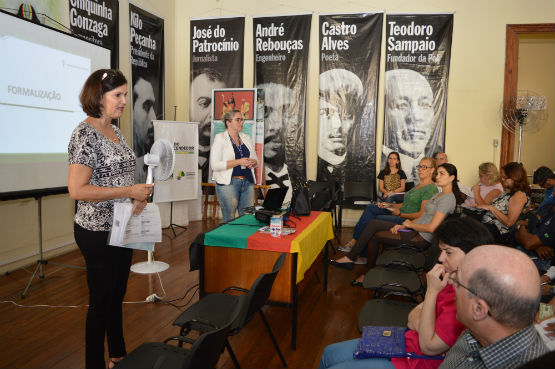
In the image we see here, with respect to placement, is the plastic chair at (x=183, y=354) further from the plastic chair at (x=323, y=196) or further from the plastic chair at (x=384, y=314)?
the plastic chair at (x=323, y=196)

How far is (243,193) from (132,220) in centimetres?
223

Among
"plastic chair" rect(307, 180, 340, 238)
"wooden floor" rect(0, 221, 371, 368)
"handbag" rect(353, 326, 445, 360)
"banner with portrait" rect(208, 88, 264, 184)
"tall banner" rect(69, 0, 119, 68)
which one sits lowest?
"wooden floor" rect(0, 221, 371, 368)

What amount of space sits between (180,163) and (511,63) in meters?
5.41

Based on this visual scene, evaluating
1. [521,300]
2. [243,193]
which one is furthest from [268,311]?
[521,300]

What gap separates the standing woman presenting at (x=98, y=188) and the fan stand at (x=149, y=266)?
7.12ft

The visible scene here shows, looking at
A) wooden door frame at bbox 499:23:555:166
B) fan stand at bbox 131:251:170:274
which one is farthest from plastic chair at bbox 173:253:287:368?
wooden door frame at bbox 499:23:555:166

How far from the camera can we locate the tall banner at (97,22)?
467 centimetres

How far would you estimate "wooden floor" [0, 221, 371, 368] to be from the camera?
2.52 meters

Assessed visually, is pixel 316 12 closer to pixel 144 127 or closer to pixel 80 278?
pixel 144 127

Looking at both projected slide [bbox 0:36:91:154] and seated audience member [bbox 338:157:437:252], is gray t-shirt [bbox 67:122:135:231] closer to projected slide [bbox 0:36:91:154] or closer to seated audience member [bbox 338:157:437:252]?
projected slide [bbox 0:36:91:154]

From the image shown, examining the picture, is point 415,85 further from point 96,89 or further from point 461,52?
point 96,89

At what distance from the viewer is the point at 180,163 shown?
5.98 metres

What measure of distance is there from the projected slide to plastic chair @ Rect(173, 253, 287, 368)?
2.45 meters

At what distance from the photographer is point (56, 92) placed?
12.5ft
